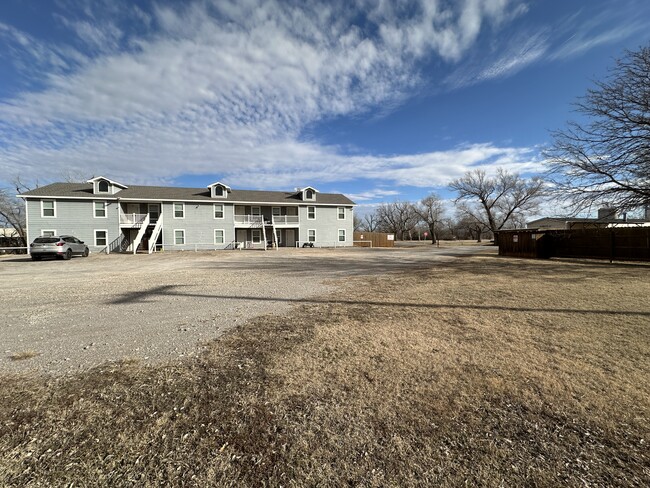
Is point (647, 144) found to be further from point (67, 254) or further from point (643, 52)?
point (67, 254)

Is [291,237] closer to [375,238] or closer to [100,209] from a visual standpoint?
[375,238]

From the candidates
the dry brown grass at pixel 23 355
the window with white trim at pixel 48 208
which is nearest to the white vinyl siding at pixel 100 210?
the window with white trim at pixel 48 208

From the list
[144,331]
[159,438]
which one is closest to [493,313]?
[159,438]

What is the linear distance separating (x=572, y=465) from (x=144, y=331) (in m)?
5.13

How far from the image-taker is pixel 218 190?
3020cm

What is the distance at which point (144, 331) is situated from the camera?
15.2ft

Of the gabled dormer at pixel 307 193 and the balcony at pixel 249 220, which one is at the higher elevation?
the gabled dormer at pixel 307 193

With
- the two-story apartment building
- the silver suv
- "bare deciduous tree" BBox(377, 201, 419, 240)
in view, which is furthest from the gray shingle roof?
"bare deciduous tree" BBox(377, 201, 419, 240)

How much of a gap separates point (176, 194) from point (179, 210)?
1992 mm

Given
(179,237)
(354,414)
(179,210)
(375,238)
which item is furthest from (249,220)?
(354,414)

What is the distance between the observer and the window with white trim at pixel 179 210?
28062mm

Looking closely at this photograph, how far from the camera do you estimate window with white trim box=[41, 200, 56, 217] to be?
24.5 metres

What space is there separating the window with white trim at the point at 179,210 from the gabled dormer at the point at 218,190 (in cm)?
298

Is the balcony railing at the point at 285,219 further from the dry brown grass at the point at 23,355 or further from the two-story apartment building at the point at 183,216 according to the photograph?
the dry brown grass at the point at 23,355
